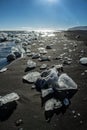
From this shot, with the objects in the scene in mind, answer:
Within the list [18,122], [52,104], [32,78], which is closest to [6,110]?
[18,122]

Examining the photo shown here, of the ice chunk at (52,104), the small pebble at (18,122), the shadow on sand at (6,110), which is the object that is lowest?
the small pebble at (18,122)

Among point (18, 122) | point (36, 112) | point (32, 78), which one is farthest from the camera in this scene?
point (32, 78)

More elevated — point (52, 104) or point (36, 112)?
point (52, 104)

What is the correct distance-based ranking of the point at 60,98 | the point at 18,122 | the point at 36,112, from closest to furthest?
the point at 18,122 < the point at 36,112 < the point at 60,98

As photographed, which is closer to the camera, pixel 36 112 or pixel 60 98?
pixel 36 112

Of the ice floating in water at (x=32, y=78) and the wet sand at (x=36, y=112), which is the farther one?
the ice floating in water at (x=32, y=78)

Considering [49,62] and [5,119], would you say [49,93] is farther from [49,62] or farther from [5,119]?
[49,62]

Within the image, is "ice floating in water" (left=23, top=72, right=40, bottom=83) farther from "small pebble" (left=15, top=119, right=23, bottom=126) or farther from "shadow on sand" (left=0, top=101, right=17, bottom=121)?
"small pebble" (left=15, top=119, right=23, bottom=126)

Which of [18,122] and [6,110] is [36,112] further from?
[6,110]

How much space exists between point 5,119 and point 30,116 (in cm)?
63

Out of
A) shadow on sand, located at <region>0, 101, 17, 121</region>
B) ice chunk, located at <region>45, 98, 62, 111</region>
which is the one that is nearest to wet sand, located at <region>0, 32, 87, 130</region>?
shadow on sand, located at <region>0, 101, 17, 121</region>

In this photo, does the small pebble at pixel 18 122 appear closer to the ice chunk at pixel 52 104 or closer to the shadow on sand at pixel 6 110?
the shadow on sand at pixel 6 110

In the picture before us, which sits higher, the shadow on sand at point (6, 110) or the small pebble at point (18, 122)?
the shadow on sand at point (6, 110)

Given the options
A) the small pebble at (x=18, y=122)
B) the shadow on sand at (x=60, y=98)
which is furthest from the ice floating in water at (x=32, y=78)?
the small pebble at (x=18, y=122)
